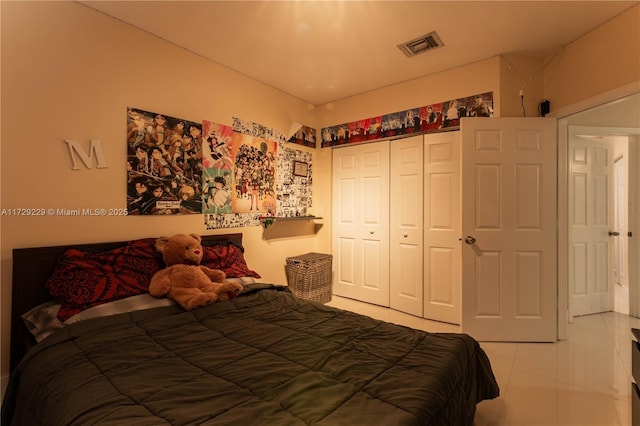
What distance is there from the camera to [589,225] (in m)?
3.43

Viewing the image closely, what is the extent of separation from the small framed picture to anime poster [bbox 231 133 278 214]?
35 centimetres

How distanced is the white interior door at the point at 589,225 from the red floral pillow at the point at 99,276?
4.26 meters

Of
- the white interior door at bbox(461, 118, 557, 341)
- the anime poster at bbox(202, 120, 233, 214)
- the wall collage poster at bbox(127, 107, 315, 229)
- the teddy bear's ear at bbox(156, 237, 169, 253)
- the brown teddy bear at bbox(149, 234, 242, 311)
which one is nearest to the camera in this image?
the brown teddy bear at bbox(149, 234, 242, 311)

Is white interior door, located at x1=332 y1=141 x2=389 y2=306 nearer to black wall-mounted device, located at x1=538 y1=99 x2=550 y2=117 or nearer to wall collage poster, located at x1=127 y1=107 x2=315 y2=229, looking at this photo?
wall collage poster, located at x1=127 y1=107 x2=315 y2=229

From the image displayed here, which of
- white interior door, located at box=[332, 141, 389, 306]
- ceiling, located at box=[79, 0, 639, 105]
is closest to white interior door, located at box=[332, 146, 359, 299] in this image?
white interior door, located at box=[332, 141, 389, 306]

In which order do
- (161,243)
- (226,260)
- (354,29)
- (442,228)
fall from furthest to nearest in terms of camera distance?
(442,228)
(226,260)
(354,29)
(161,243)

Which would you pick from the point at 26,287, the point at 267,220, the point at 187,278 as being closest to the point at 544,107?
the point at 267,220

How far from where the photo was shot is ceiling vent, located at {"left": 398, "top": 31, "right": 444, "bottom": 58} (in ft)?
8.23

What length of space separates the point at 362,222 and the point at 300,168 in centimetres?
107

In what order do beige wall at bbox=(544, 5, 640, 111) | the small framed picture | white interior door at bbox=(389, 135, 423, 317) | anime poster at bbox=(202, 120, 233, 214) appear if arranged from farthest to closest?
the small framed picture < white interior door at bbox=(389, 135, 423, 317) < anime poster at bbox=(202, 120, 233, 214) < beige wall at bbox=(544, 5, 640, 111)

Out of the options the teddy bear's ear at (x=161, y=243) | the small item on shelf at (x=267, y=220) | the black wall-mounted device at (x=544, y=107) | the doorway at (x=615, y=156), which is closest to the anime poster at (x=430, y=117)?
the black wall-mounted device at (x=544, y=107)

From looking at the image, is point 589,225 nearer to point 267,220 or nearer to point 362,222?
point 362,222

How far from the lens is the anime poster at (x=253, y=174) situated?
3076 millimetres

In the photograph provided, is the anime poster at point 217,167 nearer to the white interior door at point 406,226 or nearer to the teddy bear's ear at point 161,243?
the teddy bear's ear at point 161,243
